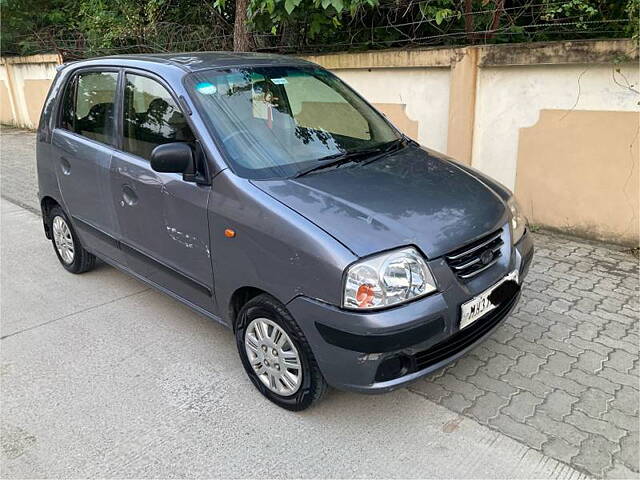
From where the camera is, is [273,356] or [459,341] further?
[273,356]

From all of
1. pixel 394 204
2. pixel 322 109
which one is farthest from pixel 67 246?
pixel 394 204

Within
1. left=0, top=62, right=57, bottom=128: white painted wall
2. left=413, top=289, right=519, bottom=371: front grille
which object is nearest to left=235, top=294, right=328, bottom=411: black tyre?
left=413, top=289, right=519, bottom=371: front grille

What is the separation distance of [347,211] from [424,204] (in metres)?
0.42

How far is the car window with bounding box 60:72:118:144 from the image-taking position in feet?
12.0

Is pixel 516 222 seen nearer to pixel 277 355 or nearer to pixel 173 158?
pixel 277 355

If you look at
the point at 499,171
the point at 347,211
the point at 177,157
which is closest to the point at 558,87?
the point at 499,171

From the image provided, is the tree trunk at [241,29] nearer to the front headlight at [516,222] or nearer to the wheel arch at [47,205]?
the wheel arch at [47,205]

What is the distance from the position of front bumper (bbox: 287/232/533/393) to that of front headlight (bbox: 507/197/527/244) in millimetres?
566

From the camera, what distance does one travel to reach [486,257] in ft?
8.76

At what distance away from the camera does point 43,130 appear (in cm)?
441

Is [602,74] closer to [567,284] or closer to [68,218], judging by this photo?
[567,284]

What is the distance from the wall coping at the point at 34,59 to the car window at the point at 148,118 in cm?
961

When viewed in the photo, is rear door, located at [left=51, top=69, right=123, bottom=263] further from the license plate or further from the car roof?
the license plate

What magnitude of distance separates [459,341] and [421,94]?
12.1ft
